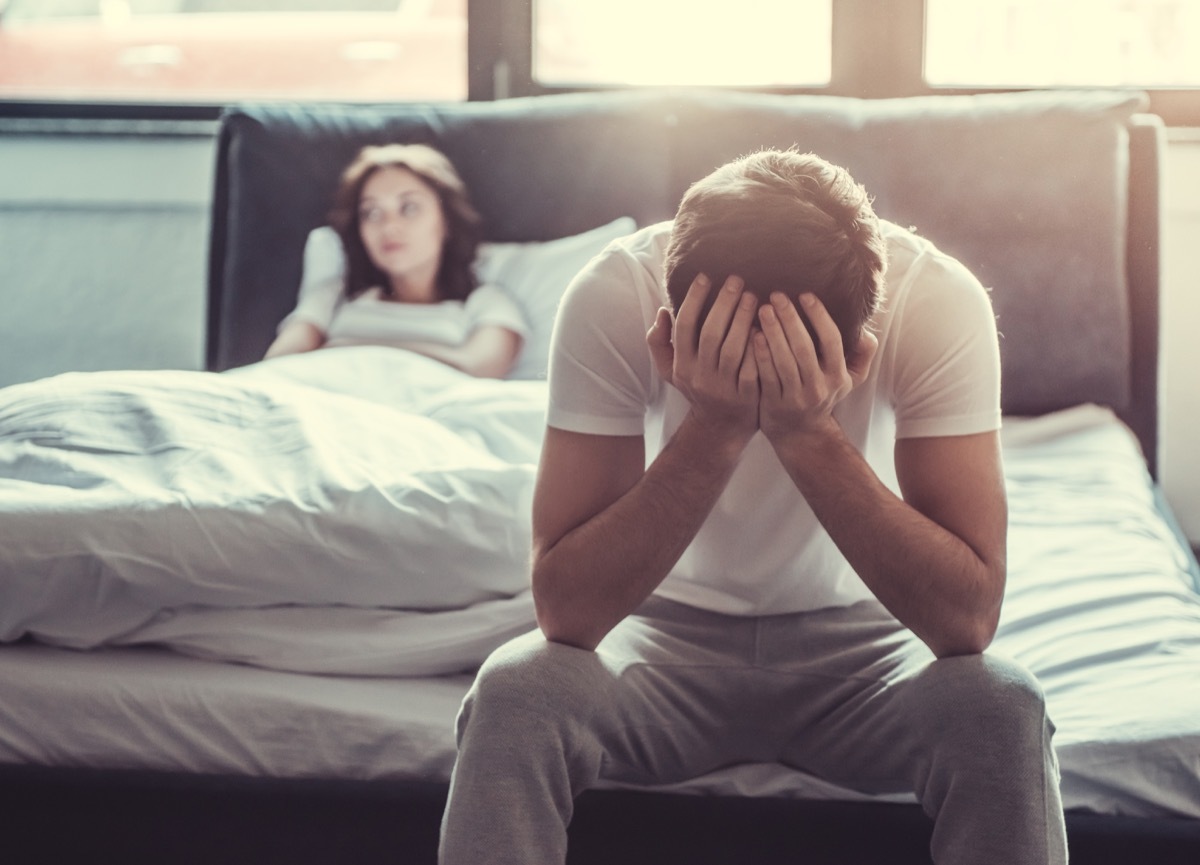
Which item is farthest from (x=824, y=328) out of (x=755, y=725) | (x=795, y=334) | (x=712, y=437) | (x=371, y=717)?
(x=371, y=717)

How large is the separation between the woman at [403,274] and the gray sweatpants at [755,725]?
2.94 ft

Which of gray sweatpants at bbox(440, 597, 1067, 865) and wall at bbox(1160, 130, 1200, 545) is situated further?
wall at bbox(1160, 130, 1200, 545)

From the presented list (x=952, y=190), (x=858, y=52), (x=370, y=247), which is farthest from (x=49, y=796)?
(x=858, y=52)

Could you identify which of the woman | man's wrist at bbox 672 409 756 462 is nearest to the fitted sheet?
man's wrist at bbox 672 409 756 462

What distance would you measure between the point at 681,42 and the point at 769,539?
1690 millimetres

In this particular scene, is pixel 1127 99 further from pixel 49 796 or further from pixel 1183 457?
pixel 49 796

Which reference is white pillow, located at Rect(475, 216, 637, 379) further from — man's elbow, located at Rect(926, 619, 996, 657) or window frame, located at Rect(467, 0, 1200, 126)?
man's elbow, located at Rect(926, 619, 996, 657)

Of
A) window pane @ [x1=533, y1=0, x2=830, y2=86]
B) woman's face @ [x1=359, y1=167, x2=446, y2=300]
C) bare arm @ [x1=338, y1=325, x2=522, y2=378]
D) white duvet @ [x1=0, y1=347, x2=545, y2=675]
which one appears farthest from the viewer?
window pane @ [x1=533, y1=0, x2=830, y2=86]

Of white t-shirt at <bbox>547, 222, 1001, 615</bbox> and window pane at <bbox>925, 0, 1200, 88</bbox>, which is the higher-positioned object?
window pane at <bbox>925, 0, 1200, 88</bbox>

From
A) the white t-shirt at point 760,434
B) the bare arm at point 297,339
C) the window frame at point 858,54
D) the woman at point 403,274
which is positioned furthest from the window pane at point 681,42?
the white t-shirt at point 760,434

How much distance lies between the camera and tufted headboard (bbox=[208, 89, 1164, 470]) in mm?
1879

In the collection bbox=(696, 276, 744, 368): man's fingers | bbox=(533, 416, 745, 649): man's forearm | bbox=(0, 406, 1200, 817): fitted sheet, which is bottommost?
bbox=(0, 406, 1200, 817): fitted sheet

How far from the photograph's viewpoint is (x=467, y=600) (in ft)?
3.79

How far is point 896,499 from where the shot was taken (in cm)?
101
